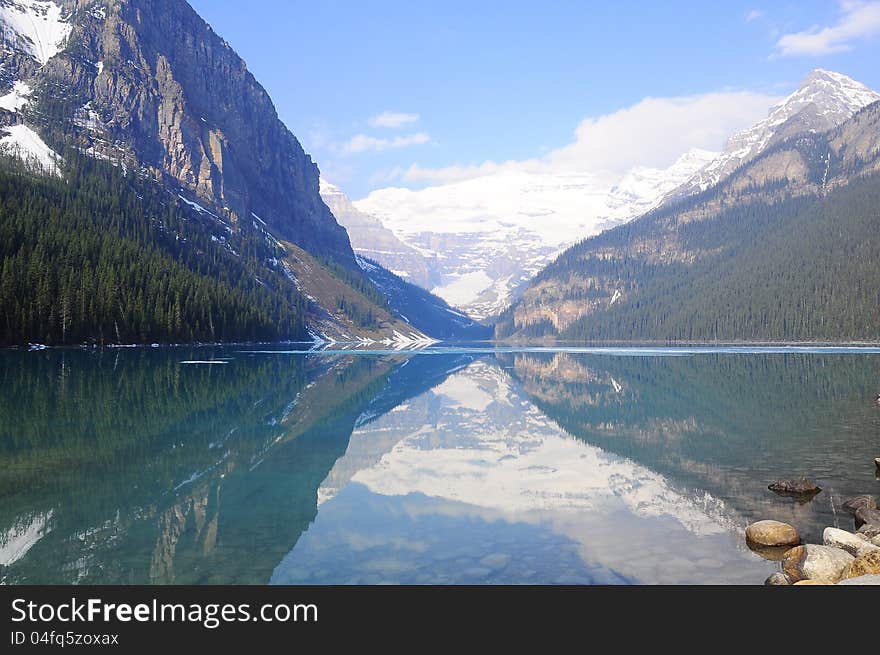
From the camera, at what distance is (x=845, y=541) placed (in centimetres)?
1761

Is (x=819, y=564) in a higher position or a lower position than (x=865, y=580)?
lower

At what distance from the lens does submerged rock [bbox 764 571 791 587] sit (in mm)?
15475

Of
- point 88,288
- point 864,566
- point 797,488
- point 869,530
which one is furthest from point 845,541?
point 88,288

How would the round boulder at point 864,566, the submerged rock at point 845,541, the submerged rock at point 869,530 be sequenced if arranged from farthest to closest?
the submerged rock at point 869,530, the submerged rock at point 845,541, the round boulder at point 864,566

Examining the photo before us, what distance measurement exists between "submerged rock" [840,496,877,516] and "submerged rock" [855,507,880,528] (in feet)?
1.84

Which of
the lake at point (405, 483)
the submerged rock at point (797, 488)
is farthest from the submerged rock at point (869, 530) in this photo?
the submerged rock at point (797, 488)

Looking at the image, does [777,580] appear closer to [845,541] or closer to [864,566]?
[864,566]

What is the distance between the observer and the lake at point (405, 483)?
17281 millimetres

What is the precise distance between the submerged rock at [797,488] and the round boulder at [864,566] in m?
10.1

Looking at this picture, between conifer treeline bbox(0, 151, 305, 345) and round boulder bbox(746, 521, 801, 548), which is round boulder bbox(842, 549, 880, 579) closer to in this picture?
round boulder bbox(746, 521, 801, 548)

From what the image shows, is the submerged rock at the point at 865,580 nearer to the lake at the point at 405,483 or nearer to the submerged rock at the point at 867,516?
the lake at the point at 405,483

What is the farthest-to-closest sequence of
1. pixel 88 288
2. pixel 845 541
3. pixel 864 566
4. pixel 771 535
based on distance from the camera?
pixel 88 288 → pixel 771 535 → pixel 845 541 → pixel 864 566

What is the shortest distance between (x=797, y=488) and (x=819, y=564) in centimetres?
1021
